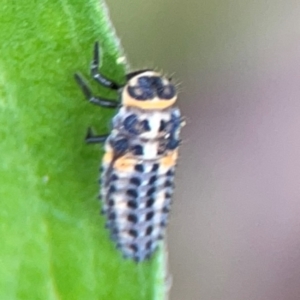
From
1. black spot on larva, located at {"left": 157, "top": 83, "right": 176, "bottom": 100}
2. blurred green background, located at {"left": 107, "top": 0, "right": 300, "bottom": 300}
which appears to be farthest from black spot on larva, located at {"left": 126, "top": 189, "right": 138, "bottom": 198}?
blurred green background, located at {"left": 107, "top": 0, "right": 300, "bottom": 300}

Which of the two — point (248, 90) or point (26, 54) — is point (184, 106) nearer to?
point (248, 90)

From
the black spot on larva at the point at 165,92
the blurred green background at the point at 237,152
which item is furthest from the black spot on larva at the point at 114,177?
the blurred green background at the point at 237,152

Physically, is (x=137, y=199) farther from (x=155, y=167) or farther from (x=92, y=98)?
(x=92, y=98)

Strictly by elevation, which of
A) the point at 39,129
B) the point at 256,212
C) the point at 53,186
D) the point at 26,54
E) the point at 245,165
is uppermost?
the point at 26,54

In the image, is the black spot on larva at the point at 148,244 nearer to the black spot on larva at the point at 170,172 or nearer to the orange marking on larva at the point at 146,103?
the black spot on larva at the point at 170,172

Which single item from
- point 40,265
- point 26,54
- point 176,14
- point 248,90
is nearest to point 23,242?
point 40,265

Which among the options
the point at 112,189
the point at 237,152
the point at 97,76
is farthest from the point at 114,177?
the point at 237,152
